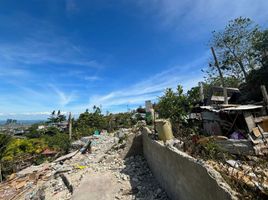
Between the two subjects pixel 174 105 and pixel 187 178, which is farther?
pixel 174 105

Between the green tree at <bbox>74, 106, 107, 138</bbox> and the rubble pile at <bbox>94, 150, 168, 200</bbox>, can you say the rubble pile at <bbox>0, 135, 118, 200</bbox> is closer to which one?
the rubble pile at <bbox>94, 150, 168, 200</bbox>

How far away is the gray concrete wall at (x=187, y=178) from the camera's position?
88.0 inches

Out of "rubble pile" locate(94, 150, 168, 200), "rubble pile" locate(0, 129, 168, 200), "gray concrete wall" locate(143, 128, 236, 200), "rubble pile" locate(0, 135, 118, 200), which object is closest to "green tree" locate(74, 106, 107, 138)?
"rubble pile" locate(0, 135, 118, 200)

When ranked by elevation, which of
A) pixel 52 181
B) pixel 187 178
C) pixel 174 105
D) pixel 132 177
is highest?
pixel 174 105

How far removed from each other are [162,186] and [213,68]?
19793mm

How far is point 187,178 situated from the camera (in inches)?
119

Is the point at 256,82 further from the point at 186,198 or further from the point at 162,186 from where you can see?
the point at 186,198

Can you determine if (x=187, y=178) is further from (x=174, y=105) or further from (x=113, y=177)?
(x=174, y=105)

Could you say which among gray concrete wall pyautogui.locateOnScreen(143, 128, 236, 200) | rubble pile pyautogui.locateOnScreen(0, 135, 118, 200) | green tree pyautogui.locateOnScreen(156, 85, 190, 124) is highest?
green tree pyautogui.locateOnScreen(156, 85, 190, 124)

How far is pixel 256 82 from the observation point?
37.0 feet

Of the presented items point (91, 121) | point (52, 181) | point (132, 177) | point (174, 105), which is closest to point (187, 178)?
point (132, 177)

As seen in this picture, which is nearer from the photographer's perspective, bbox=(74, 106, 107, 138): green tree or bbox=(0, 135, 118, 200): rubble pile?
bbox=(0, 135, 118, 200): rubble pile

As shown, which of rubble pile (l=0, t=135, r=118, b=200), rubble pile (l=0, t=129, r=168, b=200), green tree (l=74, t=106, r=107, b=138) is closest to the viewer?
rubble pile (l=0, t=129, r=168, b=200)

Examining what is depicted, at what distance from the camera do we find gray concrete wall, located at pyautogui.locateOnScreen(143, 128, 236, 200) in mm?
2234
